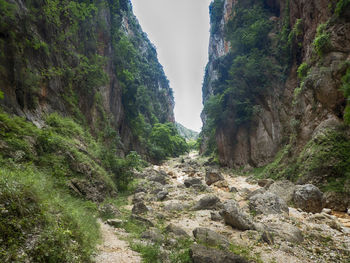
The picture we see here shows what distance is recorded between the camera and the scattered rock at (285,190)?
→ 9.17 meters

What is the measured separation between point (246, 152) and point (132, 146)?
1654 cm

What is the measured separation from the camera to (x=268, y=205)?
8.12 meters

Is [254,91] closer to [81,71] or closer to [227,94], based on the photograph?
[227,94]

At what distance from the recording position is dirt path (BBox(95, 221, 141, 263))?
13.0 feet

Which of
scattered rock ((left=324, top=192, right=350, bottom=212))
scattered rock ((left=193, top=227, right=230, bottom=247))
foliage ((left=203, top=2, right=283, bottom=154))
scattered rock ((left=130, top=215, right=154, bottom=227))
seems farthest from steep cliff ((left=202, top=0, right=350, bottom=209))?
scattered rock ((left=130, top=215, right=154, bottom=227))

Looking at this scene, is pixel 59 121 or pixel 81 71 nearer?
pixel 59 121

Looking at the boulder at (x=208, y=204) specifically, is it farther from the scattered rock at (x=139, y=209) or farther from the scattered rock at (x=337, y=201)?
the scattered rock at (x=337, y=201)

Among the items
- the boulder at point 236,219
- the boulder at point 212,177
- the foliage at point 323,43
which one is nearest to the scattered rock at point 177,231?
the boulder at point 236,219

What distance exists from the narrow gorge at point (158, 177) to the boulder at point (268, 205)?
0.18 feet

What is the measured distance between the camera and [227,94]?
2584 centimetres

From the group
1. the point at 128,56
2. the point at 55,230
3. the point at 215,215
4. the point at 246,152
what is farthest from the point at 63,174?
the point at 128,56

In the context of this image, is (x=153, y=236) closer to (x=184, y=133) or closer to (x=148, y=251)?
(x=148, y=251)

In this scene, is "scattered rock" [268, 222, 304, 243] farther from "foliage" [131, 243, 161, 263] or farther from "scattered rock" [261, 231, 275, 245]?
"foliage" [131, 243, 161, 263]

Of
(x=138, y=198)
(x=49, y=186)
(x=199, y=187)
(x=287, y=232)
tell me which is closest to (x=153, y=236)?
(x=49, y=186)
